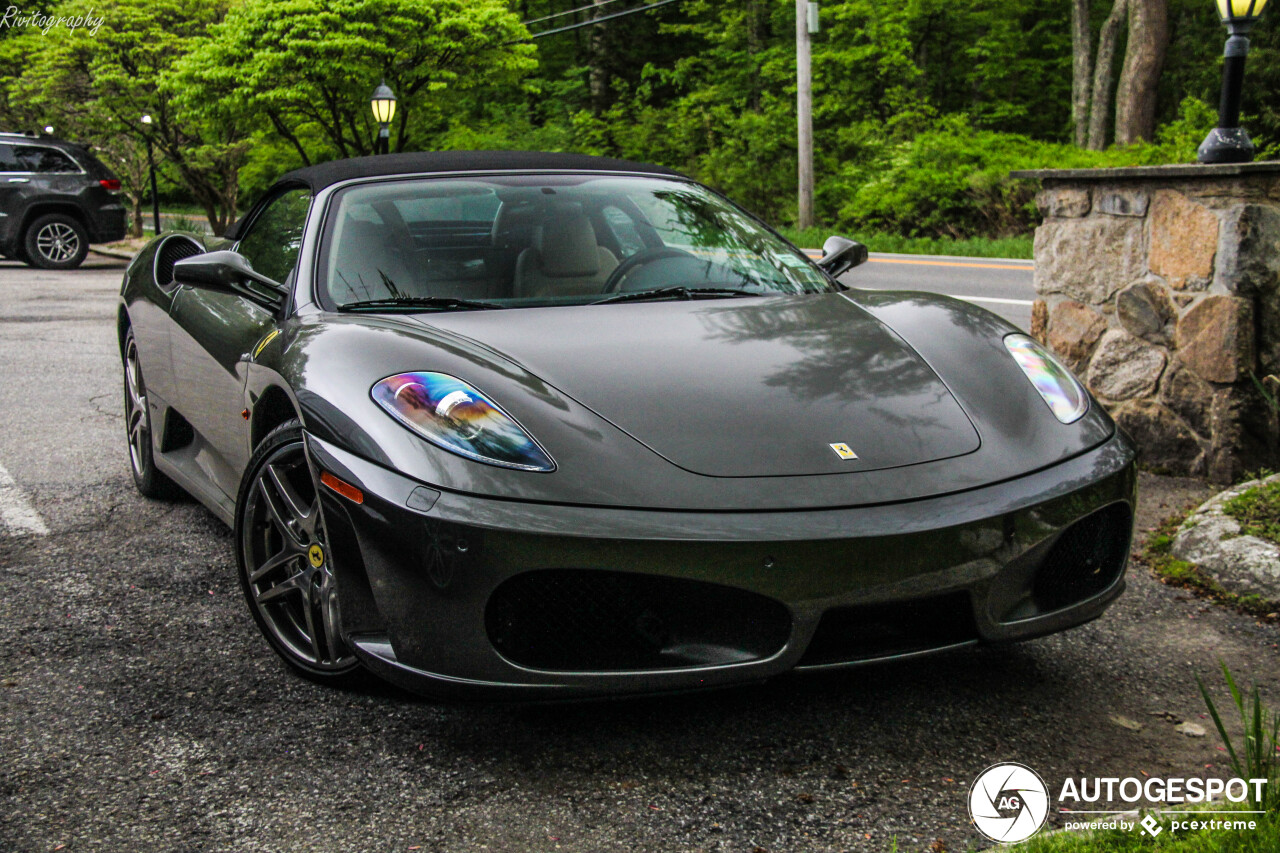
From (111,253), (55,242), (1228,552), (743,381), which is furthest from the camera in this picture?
(111,253)

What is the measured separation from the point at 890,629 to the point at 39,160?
17.7 m

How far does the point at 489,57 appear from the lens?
23.4 meters

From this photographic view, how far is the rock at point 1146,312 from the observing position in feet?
14.7

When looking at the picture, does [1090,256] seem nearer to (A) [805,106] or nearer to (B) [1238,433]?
(B) [1238,433]

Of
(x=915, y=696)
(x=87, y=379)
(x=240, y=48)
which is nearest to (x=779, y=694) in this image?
(x=915, y=696)

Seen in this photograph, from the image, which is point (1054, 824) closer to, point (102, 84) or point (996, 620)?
point (996, 620)

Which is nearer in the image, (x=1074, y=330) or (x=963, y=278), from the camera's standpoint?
(x=1074, y=330)

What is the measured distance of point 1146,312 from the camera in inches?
180

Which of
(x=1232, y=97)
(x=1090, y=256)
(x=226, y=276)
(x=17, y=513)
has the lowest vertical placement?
(x=17, y=513)

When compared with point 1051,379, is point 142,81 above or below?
Result: above

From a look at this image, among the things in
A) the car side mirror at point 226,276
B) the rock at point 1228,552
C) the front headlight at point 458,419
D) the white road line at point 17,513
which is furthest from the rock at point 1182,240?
the white road line at point 17,513

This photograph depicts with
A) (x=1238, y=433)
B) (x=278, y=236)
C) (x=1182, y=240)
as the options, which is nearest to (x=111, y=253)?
(x=278, y=236)

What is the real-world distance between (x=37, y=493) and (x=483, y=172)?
95.1 inches

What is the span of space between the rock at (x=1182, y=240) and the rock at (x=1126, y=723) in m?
2.30
